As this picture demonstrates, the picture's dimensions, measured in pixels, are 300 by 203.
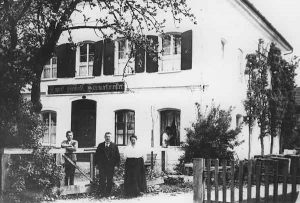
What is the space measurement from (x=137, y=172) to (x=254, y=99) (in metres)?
9.63

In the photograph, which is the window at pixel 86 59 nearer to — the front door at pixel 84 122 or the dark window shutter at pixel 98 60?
the dark window shutter at pixel 98 60

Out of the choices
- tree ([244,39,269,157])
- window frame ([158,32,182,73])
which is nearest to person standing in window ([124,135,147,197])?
window frame ([158,32,182,73])

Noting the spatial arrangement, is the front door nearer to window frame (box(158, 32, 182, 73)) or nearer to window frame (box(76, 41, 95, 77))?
window frame (box(76, 41, 95, 77))

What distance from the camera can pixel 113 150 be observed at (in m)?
10.8

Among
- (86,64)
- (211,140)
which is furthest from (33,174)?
(86,64)

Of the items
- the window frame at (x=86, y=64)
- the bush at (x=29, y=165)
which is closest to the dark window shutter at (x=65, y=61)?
the window frame at (x=86, y=64)

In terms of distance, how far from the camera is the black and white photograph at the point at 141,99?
9.17 metres

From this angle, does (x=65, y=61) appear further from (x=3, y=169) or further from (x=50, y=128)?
(x=3, y=169)

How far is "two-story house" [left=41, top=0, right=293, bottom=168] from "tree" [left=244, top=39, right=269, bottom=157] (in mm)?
359

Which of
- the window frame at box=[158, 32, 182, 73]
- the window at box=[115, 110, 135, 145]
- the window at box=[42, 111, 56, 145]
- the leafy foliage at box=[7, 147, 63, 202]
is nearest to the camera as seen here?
the leafy foliage at box=[7, 147, 63, 202]

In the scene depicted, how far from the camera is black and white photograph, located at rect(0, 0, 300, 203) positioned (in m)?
9.17

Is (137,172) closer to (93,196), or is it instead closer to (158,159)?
(93,196)

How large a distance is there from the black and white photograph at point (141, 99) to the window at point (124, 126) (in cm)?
5

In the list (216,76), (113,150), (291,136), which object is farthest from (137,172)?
(291,136)
